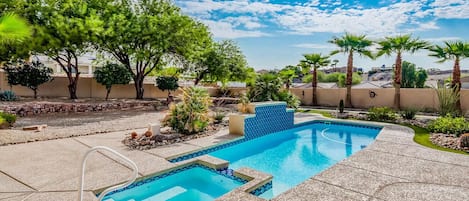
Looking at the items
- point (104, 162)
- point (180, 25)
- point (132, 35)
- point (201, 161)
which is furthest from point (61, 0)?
point (201, 161)

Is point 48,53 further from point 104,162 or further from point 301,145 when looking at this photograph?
point 301,145

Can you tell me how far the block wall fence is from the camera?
15109mm

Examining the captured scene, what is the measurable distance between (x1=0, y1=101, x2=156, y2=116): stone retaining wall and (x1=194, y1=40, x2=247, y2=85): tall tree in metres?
5.40

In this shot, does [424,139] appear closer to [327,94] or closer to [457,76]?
[457,76]

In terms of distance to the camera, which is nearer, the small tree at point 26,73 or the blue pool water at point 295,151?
the blue pool water at point 295,151

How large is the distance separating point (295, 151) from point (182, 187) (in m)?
4.07

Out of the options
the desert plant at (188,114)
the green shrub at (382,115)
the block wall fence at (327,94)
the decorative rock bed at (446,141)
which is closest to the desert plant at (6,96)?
the block wall fence at (327,94)

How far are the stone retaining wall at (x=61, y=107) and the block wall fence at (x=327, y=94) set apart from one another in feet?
15.3

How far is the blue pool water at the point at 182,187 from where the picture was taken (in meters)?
4.30

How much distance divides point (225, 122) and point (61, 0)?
34.2ft

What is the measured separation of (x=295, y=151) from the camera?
25.4ft

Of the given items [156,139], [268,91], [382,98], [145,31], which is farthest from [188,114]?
[382,98]

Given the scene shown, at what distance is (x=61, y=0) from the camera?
13.1 meters

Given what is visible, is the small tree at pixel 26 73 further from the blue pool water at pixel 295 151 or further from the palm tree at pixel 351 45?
the palm tree at pixel 351 45
